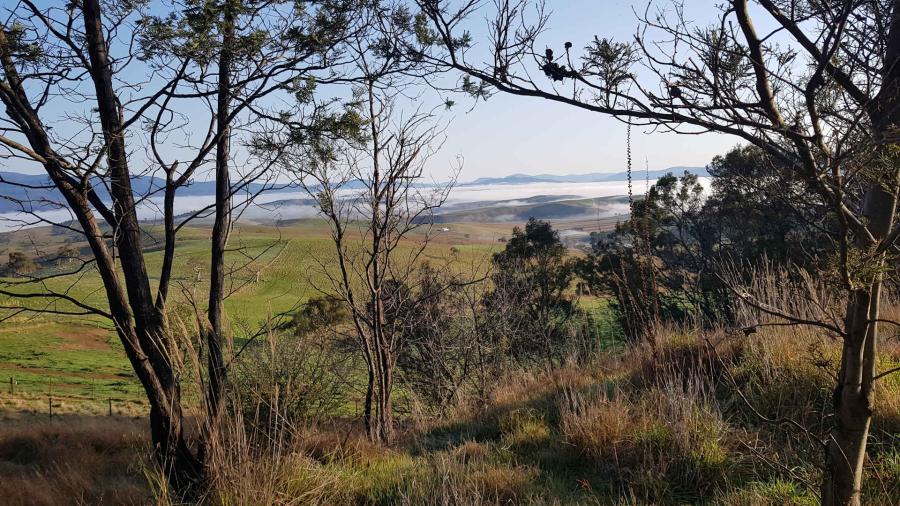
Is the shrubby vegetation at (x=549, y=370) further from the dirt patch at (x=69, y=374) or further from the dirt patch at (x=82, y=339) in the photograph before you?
the dirt patch at (x=82, y=339)

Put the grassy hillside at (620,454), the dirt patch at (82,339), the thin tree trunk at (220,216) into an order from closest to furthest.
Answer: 1. the grassy hillside at (620,454)
2. the thin tree trunk at (220,216)
3. the dirt patch at (82,339)

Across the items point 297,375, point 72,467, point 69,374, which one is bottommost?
point 69,374

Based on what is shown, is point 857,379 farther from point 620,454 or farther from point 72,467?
point 72,467

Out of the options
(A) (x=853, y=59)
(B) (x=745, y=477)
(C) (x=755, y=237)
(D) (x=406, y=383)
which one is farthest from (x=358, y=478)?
(C) (x=755, y=237)

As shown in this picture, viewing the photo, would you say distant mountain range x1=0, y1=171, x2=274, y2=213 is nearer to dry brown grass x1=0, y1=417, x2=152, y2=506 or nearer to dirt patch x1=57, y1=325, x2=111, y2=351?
dry brown grass x1=0, y1=417, x2=152, y2=506

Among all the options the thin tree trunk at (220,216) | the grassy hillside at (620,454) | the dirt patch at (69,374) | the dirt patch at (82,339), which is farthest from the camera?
the dirt patch at (82,339)

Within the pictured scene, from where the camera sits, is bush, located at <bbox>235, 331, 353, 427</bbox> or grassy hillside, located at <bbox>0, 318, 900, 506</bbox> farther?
bush, located at <bbox>235, 331, 353, 427</bbox>

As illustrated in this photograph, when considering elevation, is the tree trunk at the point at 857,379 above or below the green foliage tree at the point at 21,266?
below

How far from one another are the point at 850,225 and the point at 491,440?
3.36 m

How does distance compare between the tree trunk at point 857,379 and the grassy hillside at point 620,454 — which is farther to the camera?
the grassy hillside at point 620,454

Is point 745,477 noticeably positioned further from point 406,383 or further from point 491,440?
point 406,383

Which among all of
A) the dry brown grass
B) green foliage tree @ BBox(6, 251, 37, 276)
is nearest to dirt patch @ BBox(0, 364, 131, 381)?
the dry brown grass

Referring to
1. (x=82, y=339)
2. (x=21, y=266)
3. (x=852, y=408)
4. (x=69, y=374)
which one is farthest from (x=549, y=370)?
(x=82, y=339)

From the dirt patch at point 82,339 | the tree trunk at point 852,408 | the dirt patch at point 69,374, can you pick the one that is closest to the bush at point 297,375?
the tree trunk at point 852,408
